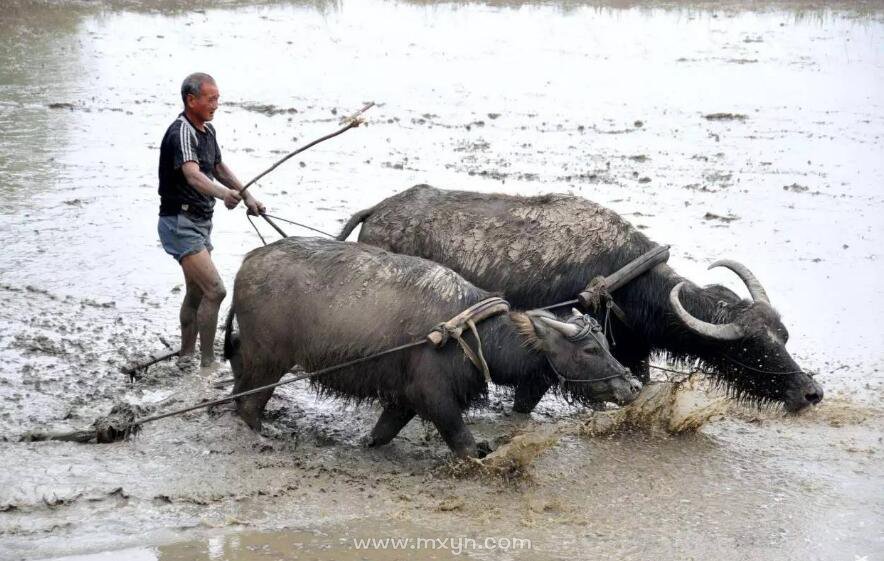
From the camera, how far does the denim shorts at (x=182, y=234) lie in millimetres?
6285

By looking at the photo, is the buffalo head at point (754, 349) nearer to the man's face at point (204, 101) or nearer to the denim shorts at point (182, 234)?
the denim shorts at point (182, 234)

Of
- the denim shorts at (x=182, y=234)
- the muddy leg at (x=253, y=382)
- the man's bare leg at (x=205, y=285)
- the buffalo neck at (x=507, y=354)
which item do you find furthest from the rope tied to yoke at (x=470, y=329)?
the denim shorts at (x=182, y=234)

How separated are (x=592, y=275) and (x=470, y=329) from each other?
1.32 metres

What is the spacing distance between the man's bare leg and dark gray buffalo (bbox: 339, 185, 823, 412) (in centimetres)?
95

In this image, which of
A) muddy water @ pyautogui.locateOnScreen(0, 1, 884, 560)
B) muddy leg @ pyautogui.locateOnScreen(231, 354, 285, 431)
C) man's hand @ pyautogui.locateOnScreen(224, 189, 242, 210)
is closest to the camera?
muddy water @ pyautogui.locateOnScreen(0, 1, 884, 560)

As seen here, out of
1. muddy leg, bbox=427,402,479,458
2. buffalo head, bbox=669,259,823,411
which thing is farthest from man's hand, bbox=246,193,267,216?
buffalo head, bbox=669,259,823,411

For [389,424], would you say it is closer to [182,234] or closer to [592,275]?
[592,275]

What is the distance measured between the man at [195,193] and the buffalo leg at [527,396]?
6.52ft

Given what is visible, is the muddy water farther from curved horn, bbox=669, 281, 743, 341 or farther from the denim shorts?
the denim shorts

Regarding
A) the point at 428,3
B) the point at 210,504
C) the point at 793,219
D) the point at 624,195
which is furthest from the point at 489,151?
the point at 428,3

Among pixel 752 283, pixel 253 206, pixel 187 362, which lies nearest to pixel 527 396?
pixel 752 283

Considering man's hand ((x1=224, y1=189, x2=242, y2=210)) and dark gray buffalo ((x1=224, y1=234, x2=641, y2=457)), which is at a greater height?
man's hand ((x1=224, y1=189, x2=242, y2=210))

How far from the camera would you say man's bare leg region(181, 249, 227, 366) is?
637 centimetres

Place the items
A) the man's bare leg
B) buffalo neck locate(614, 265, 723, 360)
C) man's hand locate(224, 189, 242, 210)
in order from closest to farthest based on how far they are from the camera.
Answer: man's hand locate(224, 189, 242, 210) < buffalo neck locate(614, 265, 723, 360) < the man's bare leg
